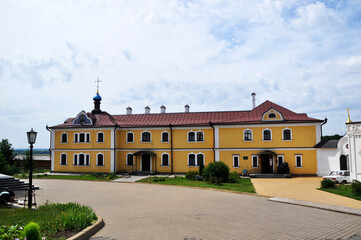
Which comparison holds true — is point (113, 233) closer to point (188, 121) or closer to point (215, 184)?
point (215, 184)

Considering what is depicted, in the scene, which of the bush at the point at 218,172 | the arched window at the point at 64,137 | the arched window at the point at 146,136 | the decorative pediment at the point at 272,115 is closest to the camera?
the bush at the point at 218,172

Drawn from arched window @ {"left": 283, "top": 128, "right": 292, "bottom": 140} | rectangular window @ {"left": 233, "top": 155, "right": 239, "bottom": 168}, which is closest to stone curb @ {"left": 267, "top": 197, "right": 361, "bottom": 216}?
rectangular window @ {"left": 233, "top": 155, "right": 239, "bottom": 168}

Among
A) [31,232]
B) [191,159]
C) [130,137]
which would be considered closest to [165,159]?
[191,159]

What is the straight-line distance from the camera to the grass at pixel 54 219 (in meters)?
7.98

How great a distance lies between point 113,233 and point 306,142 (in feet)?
74.1

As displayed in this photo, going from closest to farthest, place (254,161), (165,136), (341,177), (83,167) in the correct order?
(341,177) < (254,161) < (165,136) < (83,167)

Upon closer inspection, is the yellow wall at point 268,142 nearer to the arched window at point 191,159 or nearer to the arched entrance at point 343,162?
the arched entrance at point 343,162

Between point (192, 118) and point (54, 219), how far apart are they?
22.5 meters

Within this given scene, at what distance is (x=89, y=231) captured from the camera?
8.05 meters

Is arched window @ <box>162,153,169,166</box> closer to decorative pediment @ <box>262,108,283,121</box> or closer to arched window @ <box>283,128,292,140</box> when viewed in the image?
decorative pediment @ <box>262,108,283,121</box>

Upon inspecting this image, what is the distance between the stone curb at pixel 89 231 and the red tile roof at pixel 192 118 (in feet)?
66.2

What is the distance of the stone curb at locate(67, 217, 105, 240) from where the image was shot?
24.7ft

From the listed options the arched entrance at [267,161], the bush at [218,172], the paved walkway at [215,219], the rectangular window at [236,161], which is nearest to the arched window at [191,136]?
the rectangular window at [236,161]

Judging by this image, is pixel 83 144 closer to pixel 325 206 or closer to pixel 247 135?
pixel 247 135
